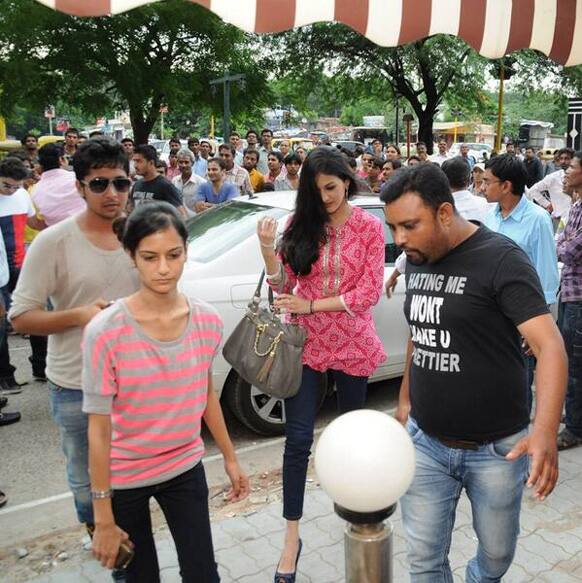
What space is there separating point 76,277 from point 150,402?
68cm

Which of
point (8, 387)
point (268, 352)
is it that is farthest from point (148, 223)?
point (8, 387)

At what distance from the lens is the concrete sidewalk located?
3078 mm

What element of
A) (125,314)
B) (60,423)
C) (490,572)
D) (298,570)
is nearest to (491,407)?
(490,572)

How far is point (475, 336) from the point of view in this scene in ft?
6.98

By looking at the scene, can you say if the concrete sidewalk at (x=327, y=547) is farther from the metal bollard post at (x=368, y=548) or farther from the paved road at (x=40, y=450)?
the metal bollard post at (x=368, y=548)

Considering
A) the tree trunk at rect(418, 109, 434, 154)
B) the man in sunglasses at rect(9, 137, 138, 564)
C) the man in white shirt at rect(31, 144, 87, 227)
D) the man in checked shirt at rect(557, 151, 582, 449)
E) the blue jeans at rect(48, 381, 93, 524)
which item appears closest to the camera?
the man in sunglasses at rect(9, 137, 138, 564)

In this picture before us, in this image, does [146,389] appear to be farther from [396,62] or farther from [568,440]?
[396,62]

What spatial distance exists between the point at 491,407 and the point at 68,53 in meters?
18.8

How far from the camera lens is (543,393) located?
6.40 ft

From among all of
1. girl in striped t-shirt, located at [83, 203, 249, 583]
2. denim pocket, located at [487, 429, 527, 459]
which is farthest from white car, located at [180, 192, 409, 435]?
denim pocket, located at [487, 429, 527, 459]

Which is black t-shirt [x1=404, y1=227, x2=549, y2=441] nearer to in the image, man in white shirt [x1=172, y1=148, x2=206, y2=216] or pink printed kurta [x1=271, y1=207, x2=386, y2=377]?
pink printed kurta [x1=271, y1=207, x2=386, y2=377]

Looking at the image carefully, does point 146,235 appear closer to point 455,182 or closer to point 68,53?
point 455,182

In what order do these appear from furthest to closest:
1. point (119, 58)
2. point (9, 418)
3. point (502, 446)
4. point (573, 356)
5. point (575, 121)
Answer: point (119, 58)
point (575, 121)
point (9, 418)
point (573, 356)
point (502, 446)

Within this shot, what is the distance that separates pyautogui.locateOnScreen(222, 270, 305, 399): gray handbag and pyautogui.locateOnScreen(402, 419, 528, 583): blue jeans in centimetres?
72
